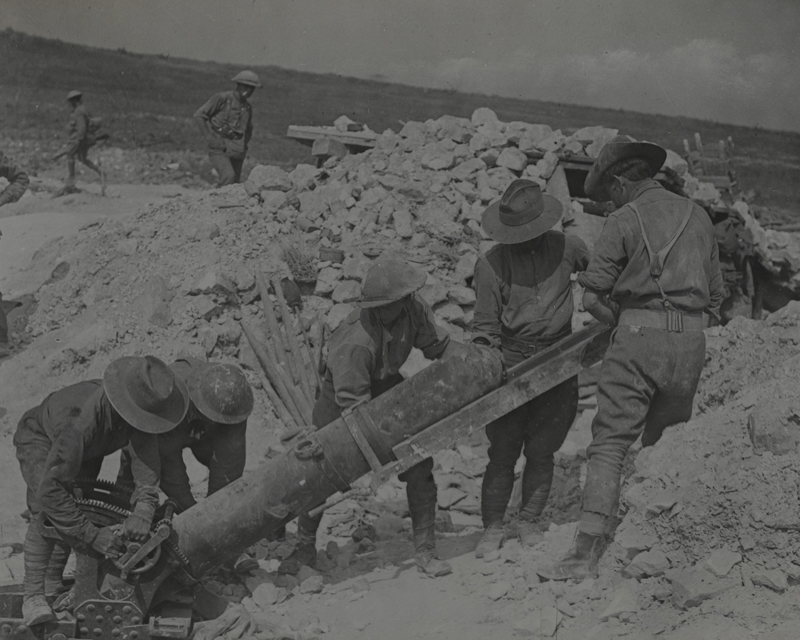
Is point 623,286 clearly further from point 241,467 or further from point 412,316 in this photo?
point 241,467

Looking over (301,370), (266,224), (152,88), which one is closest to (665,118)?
(152,88)

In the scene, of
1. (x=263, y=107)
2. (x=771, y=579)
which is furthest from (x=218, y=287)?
(x=263, y=107)

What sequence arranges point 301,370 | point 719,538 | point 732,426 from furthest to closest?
point 301,370
point 732,426
point 719,538

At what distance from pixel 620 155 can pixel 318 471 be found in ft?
7.90

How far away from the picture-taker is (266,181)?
1005 centimetres

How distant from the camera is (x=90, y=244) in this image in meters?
10.1

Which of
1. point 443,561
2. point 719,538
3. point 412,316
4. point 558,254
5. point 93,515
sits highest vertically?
point 558,254

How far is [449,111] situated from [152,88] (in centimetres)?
851

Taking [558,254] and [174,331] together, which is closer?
[558,254]

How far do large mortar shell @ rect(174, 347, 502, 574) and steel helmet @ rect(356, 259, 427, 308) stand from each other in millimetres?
449

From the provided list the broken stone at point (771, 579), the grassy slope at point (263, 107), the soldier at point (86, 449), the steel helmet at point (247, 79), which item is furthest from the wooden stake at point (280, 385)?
the grassy slope at point (263, 107)

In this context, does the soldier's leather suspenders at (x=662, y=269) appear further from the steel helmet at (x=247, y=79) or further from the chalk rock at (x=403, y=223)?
the steel helmet at (x=247, y=79)

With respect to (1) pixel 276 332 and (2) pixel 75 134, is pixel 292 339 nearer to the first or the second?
(1) pixel 276 332

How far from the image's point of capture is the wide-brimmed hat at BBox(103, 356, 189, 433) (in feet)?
14.2
